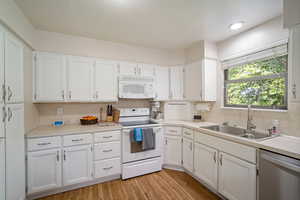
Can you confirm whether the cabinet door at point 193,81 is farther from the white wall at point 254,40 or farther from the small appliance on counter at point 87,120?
the small appliance on counter at point 87,120

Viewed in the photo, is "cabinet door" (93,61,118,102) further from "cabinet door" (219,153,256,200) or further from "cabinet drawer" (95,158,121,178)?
"cabinet door" (219,153,256,200)

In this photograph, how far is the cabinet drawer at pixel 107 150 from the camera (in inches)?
82.8

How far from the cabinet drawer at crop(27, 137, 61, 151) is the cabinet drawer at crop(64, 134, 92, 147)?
0.10 m

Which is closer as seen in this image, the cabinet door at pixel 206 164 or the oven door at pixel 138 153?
the cabinet door at pixel 206 164

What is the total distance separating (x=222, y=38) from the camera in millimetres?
2451

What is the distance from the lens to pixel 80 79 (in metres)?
2.30

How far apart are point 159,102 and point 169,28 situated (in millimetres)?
1523

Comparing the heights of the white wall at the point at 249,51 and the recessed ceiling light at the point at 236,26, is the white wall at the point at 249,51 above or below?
below

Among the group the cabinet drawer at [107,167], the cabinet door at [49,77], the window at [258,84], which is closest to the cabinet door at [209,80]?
the window at [258,84]

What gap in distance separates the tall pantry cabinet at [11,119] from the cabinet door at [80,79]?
2.10 ft

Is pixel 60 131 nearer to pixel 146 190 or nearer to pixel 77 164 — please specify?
pixel 77 164

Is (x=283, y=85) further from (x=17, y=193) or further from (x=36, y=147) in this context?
(x=17, y=193)

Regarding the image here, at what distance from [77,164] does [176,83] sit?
2.37 metres

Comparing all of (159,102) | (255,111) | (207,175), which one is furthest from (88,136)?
(255,111)
